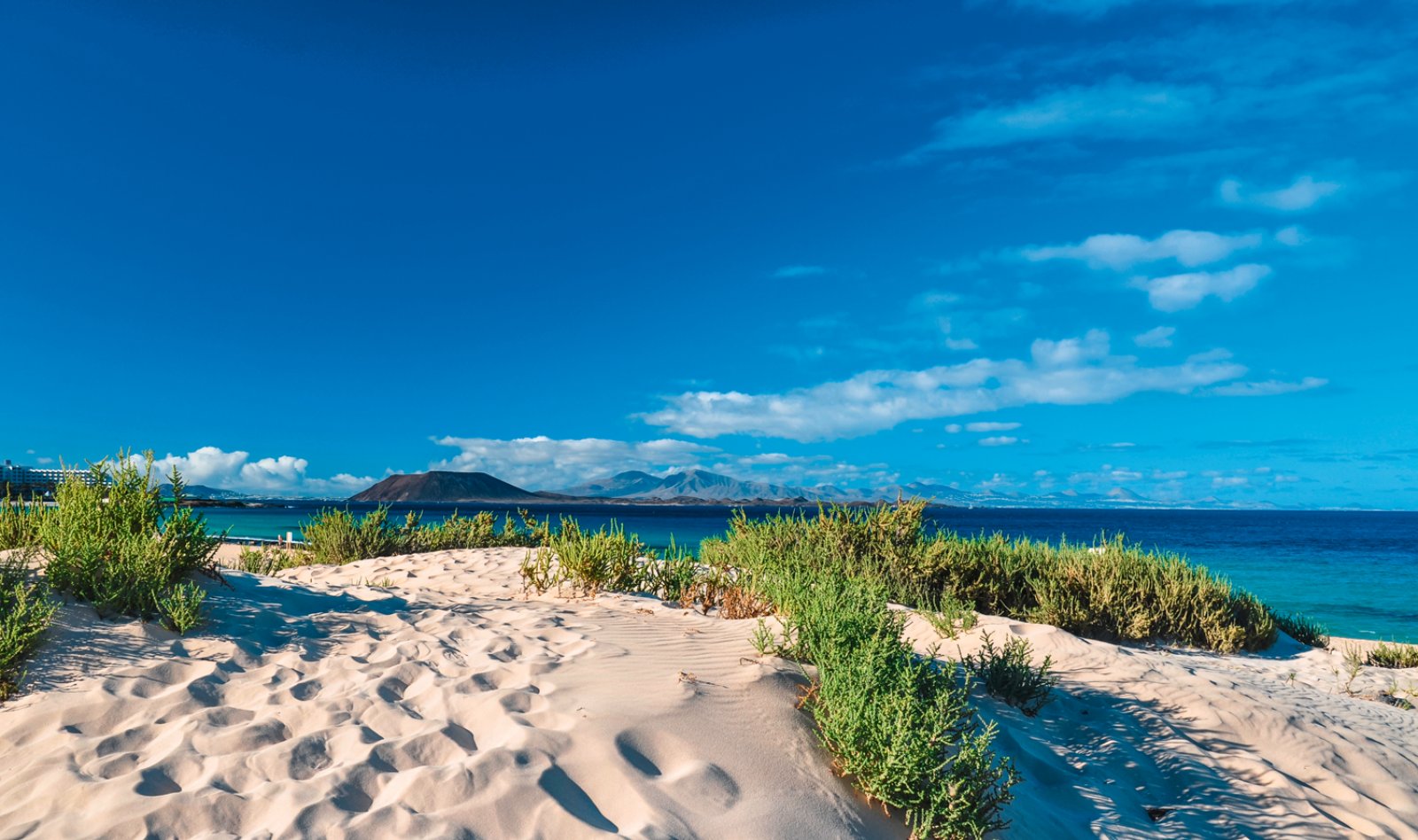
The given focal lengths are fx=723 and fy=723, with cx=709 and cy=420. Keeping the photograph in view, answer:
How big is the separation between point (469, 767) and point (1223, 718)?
516 centimetres

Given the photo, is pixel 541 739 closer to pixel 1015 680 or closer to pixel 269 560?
pixel 1015 680

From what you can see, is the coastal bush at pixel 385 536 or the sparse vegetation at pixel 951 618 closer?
the sparse vegetation at pixel 951 618

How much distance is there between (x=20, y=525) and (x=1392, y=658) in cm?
1571

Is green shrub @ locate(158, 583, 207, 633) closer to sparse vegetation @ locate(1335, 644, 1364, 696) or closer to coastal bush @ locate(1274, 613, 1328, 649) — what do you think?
sparse vegetation @ locate(1335, 644, 1364, 696)

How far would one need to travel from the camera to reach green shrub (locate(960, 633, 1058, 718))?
5105 millimetres

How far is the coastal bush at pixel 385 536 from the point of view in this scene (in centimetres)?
1245

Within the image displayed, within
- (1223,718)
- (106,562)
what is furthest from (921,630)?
(106,562)

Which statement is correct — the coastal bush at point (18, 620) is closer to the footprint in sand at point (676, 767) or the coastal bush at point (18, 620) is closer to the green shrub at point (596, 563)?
the footprint in sand at point (676, 767)

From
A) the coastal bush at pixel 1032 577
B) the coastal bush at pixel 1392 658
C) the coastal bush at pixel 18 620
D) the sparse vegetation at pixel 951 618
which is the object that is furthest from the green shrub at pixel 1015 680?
the coastal bush at pixel 1392 658

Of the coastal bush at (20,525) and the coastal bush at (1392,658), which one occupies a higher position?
the coastal bush at (20,525)

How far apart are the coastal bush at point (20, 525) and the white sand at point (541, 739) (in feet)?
6.15

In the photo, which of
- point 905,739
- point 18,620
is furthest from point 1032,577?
point 18,620

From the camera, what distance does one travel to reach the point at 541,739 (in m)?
3.34

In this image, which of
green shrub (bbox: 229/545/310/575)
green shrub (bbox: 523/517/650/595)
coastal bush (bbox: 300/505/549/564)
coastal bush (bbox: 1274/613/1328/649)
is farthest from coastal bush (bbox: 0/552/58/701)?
coastal bush (bbox: 1274/613/1328/649)
